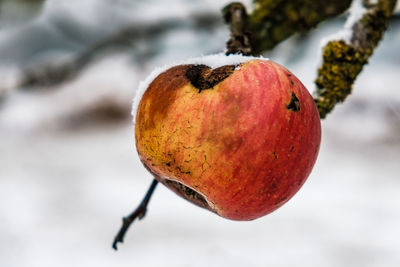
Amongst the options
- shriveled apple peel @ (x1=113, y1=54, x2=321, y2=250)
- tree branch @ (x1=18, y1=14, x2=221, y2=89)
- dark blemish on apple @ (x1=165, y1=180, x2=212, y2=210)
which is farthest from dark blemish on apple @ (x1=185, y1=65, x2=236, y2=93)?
tree branch @ (x1=18, y1=14, x2=221, y2=89)

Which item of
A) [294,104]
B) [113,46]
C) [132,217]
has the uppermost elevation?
[294,104]

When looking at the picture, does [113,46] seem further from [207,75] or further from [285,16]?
[207,75]

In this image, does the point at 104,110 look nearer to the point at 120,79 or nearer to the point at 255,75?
the point at 120,79

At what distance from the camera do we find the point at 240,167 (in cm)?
49

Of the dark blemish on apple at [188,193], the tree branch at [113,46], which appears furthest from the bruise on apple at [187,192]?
the tree branch at [113,46]

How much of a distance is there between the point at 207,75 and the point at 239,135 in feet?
0.34

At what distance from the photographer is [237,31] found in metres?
0.72

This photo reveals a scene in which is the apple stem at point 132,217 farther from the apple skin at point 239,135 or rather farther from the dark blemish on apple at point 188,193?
the apple skin at point 239,135

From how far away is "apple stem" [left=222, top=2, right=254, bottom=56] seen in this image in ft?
2.11

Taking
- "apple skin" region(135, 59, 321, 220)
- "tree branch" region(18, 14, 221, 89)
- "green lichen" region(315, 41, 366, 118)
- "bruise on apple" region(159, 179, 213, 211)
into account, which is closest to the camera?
"apple skin" region(135, 59, 321, 220)

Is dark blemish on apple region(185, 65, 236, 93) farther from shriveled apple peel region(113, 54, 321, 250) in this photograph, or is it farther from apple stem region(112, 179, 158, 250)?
apple stem region(112, 179, 158, 250)

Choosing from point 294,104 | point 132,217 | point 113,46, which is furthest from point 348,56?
point 113,46

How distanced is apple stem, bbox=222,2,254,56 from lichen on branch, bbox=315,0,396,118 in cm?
18

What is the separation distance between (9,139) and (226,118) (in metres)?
1.85
